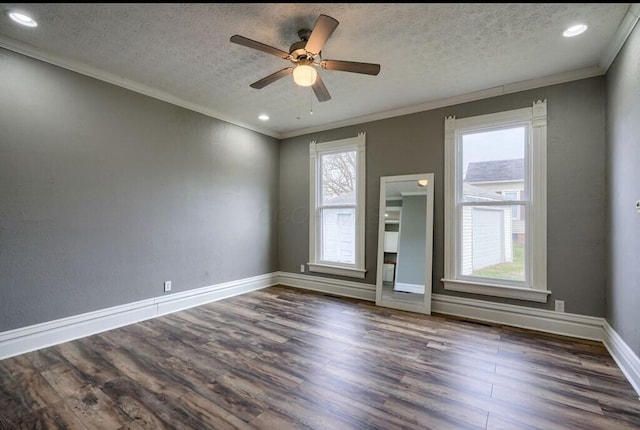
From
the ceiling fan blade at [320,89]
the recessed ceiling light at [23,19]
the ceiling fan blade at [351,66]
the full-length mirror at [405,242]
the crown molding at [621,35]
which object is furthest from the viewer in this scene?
the full-length mirror at [405,242]

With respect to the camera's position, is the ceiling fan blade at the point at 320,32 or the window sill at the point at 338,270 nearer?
the ceiling fan blade at the point at 320,32

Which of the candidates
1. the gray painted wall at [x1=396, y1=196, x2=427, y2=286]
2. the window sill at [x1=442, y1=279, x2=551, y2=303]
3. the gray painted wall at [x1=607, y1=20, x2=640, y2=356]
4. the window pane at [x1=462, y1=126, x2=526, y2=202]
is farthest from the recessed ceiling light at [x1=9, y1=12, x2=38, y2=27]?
the window sill at [x1=442, y1=279, x2=551, y2=303]

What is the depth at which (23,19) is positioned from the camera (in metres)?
2.33

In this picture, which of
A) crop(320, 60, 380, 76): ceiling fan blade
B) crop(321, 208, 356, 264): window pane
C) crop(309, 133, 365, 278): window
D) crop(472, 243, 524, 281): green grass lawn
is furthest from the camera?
crop(321, 208, 356, 264): window pane

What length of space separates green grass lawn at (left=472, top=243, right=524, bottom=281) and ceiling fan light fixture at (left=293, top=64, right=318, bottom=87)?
2.96 meters

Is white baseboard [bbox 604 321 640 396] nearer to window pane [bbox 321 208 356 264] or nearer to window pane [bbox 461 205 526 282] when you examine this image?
window pane [bbox 461 205 526 282]

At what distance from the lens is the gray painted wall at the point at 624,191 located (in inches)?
88.3

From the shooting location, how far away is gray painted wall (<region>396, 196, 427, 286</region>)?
157 inches

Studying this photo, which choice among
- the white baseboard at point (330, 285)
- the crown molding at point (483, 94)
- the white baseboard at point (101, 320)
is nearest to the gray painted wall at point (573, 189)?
the crown molding at point (483, 94)

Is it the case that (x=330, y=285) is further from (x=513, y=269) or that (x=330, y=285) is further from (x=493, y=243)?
(x=513, y=269)

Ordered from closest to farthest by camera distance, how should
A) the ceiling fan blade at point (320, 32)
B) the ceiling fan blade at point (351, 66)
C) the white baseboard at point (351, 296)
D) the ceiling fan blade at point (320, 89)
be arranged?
1. the ceiling fan blade at point (320, 32)
2. the ceiling fan blade at point (351, 66)
3. the white baseboard at point (351, 296)
4. the ceiling fan blade at point (320, 89)

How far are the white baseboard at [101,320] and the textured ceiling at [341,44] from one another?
2.57 meters

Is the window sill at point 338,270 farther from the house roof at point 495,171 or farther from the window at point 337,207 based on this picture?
the house roof at point 495,171

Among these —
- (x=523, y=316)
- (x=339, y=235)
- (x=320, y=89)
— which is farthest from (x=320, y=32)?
(x=523, y=316)
